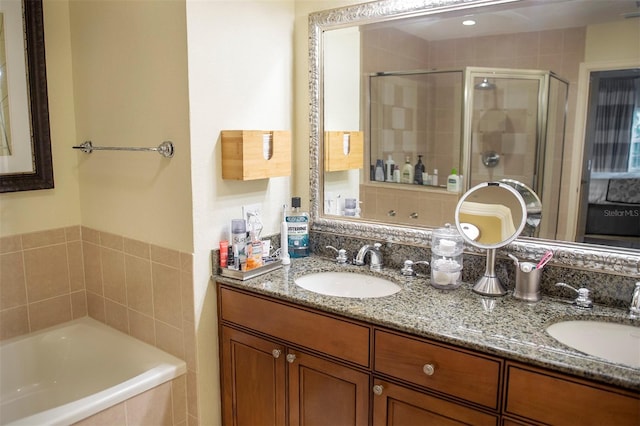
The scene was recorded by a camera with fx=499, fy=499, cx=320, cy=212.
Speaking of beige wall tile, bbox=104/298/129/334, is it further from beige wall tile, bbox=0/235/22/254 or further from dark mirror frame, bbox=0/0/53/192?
dark mirror frame, bbox=0/0/53/192

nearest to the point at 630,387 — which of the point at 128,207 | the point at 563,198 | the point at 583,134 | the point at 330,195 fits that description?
the point at 563,198

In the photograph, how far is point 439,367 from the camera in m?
1.42

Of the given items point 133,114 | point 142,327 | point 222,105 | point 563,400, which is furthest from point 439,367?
point 133,114

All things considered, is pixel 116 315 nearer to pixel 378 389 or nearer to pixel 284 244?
pixel 284 244

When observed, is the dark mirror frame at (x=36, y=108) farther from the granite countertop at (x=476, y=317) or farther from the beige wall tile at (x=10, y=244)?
the granite countertop at (x=476, y=317)

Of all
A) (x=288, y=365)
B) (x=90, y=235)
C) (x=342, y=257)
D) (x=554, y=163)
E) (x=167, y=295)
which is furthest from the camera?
(x=90, y=235)

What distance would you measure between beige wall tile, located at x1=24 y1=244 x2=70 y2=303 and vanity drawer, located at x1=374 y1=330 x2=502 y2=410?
1597mm

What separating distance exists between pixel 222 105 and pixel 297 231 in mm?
616

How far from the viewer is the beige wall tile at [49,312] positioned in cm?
226

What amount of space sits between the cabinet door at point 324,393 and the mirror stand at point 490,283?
0.50 m

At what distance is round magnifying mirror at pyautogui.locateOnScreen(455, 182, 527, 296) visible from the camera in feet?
5.57

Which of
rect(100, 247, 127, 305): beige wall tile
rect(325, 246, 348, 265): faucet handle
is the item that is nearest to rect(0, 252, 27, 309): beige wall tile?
rect(100, 247, 127, 305): beige wall tile

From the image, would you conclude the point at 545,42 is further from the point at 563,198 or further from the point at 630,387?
the point at 630,387

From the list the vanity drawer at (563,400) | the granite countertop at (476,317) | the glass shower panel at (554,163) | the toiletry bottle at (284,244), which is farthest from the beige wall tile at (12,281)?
the glass shower panel at (554,163)
